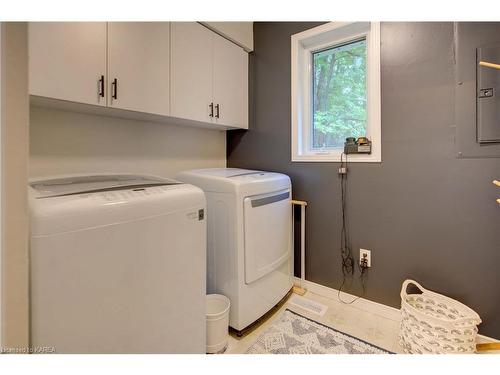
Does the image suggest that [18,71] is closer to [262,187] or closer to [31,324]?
[31,324]

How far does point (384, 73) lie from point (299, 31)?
0.81 m

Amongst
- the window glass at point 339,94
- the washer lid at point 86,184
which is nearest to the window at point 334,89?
the window glass at point 339,94

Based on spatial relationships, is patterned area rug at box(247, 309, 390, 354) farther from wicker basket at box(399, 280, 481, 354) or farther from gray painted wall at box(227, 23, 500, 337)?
gray painted wall at box(227, 23, 500, 337)

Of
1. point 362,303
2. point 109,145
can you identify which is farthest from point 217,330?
point 109,145

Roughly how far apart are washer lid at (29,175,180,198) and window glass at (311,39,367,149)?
145cm

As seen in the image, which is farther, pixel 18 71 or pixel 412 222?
pixel 412 222

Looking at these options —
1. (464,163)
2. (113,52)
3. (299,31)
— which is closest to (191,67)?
(113,52)

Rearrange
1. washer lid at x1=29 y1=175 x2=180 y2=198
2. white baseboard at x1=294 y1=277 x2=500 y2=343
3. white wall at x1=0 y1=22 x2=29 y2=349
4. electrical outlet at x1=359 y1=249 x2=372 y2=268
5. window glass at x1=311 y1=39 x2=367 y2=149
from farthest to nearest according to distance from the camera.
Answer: window glass at x1=311 y1=39 x2=367 y2=149
electrical outlet at x1=359 y1=249 x2=372 y2=268
white baseboard at x1=294 y1=277 x2=500 y2=343
washer lid at x1=29 y1=175 x2=180 y2=198
white wall at x1=0 y1=22 x2=29 y2=349

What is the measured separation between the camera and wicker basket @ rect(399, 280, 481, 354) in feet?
3.93

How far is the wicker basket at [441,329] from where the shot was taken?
1199 millimetres

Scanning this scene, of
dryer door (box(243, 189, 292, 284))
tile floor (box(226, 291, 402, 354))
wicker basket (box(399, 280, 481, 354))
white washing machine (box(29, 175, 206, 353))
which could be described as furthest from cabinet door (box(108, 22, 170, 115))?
wicker basket (box(399, 280, 481, 354))

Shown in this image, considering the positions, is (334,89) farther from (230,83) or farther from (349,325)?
(349,325)

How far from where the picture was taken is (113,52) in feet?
4.42

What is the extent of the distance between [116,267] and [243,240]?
754mm
